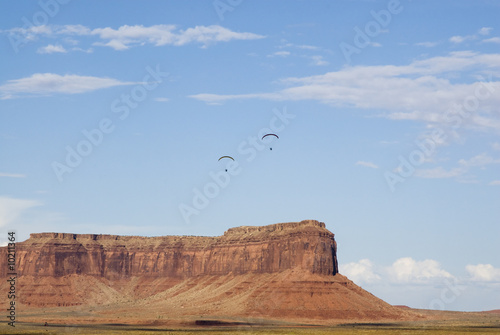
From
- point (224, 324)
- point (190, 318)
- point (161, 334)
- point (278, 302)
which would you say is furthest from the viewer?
point (278, 302)

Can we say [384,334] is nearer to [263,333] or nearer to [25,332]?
[263,333]

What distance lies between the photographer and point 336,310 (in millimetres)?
194375

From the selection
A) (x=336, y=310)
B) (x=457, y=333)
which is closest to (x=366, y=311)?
(x=336, y=310)

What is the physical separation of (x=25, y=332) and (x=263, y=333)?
125 ft

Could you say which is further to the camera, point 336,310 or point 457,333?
point 336,310

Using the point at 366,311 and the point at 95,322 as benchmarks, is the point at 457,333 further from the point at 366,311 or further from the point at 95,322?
the point at 95,322

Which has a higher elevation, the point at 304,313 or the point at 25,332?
the point at 304,313

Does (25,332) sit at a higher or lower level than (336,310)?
lower

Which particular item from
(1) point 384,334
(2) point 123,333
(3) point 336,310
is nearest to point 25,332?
(2) point 123,333

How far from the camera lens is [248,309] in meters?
196

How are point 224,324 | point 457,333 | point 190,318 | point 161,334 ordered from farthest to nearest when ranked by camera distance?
point 190,318 → point 224,324 → point 457,333 → point 161,334

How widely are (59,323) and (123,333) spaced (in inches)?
1902

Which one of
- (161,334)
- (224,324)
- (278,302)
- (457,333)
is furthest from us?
(278,302)

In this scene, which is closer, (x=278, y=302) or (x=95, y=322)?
(x=95, y=322)
